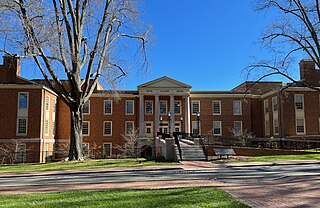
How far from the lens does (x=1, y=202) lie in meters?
7.92

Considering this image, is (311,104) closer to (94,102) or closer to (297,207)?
(94,102)

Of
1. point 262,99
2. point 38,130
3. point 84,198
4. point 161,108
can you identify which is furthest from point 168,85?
point 84,198

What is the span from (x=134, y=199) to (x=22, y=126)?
32305 mm

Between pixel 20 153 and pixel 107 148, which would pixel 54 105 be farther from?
pixel 107 148

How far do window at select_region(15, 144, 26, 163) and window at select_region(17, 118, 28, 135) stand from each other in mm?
1518

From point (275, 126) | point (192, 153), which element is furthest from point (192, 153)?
point (275, 126)

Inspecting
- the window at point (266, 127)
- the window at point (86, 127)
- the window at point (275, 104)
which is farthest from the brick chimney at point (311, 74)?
the window at point (86, 127)

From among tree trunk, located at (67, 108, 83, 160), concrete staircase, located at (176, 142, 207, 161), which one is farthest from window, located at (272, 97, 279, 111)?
tree trunk, located at (67, 108, 83, 160)

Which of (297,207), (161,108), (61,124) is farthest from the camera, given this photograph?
(161,108)

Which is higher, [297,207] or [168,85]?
[168,85]

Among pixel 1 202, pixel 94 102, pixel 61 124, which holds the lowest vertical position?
pixel 1 202

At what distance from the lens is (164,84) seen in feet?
142

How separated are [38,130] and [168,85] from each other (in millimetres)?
17410

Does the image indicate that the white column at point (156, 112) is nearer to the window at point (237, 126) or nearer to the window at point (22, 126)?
the window at point (237, 126)
